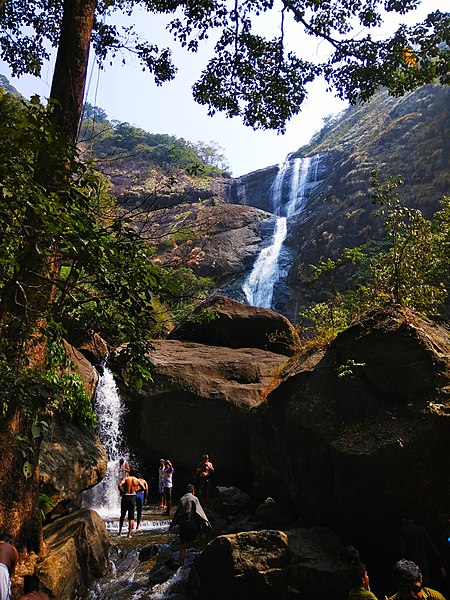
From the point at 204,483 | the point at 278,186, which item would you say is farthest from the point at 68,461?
the point at 278,186

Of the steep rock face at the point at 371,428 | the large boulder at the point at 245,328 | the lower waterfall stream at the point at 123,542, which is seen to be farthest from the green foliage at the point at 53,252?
the large boulder at the point at 245,328

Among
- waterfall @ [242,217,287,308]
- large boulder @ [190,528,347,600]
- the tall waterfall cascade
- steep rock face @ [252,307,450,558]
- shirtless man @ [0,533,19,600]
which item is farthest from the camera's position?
the tall waterfall cascade

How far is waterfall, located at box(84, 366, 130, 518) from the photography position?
1289 centimetres

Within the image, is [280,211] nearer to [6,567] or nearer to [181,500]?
[181,500]

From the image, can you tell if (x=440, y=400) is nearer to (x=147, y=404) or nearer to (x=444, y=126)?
(x=147, y=404)

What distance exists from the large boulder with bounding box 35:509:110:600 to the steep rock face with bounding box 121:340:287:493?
220 inches

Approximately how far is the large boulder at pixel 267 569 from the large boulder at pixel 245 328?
10373mm

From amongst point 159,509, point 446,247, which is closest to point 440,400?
point 446,247

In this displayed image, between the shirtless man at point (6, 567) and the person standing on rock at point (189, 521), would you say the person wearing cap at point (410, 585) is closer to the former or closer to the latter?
the shirtless man at point (6, 567)

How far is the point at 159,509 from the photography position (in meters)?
12.7

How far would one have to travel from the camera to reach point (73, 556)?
6.48m

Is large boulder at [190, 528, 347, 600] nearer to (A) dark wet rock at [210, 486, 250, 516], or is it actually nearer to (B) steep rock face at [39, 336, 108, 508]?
(B) steep rock face at [39, 336, 108, 508]

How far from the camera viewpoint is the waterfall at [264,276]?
105 ft

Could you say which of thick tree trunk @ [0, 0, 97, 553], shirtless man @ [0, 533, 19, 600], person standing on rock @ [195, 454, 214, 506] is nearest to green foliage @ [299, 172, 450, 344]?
person standing on rock @ [195, 454, 214, 506]
